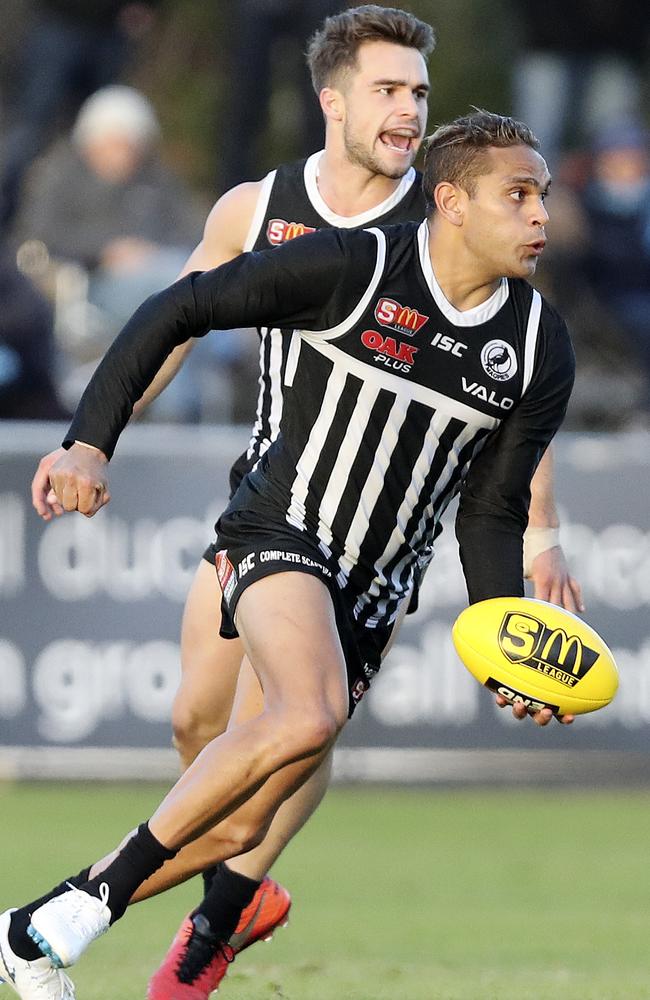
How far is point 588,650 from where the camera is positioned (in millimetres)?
5699

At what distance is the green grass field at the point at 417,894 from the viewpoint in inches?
264

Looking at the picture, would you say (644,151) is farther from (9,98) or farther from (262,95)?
(9,98)

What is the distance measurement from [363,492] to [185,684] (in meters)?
1.12

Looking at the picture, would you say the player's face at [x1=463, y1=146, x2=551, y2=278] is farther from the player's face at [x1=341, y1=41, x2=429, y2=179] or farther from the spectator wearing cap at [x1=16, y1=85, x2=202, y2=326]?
the spectator wearing cap at [x1=16, y1=85, x2=202, y2=326]

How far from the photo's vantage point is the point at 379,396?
577 cm

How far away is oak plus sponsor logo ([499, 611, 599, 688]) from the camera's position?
564 centimetres

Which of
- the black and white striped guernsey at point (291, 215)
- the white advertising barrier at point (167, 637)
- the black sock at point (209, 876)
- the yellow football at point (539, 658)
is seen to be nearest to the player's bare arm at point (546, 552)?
the yellow football at point (539, 658)

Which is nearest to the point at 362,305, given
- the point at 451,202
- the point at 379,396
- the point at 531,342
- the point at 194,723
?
the point at 379,396

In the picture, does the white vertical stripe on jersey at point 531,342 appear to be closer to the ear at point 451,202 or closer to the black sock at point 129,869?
the ear at point 451,202

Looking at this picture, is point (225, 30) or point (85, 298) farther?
point (225, 30)

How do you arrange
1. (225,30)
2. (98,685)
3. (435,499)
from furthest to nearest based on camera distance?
1. (225,30)
2. (98,685)
3. (435,499)

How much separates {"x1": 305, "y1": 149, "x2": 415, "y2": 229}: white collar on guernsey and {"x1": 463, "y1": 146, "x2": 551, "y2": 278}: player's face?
0.82 metres

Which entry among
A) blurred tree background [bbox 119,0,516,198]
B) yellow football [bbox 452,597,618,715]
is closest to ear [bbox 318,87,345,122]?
yellow football [bbox 452,597,618,715]

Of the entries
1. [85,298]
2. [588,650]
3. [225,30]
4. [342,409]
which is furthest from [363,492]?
[225,30]
